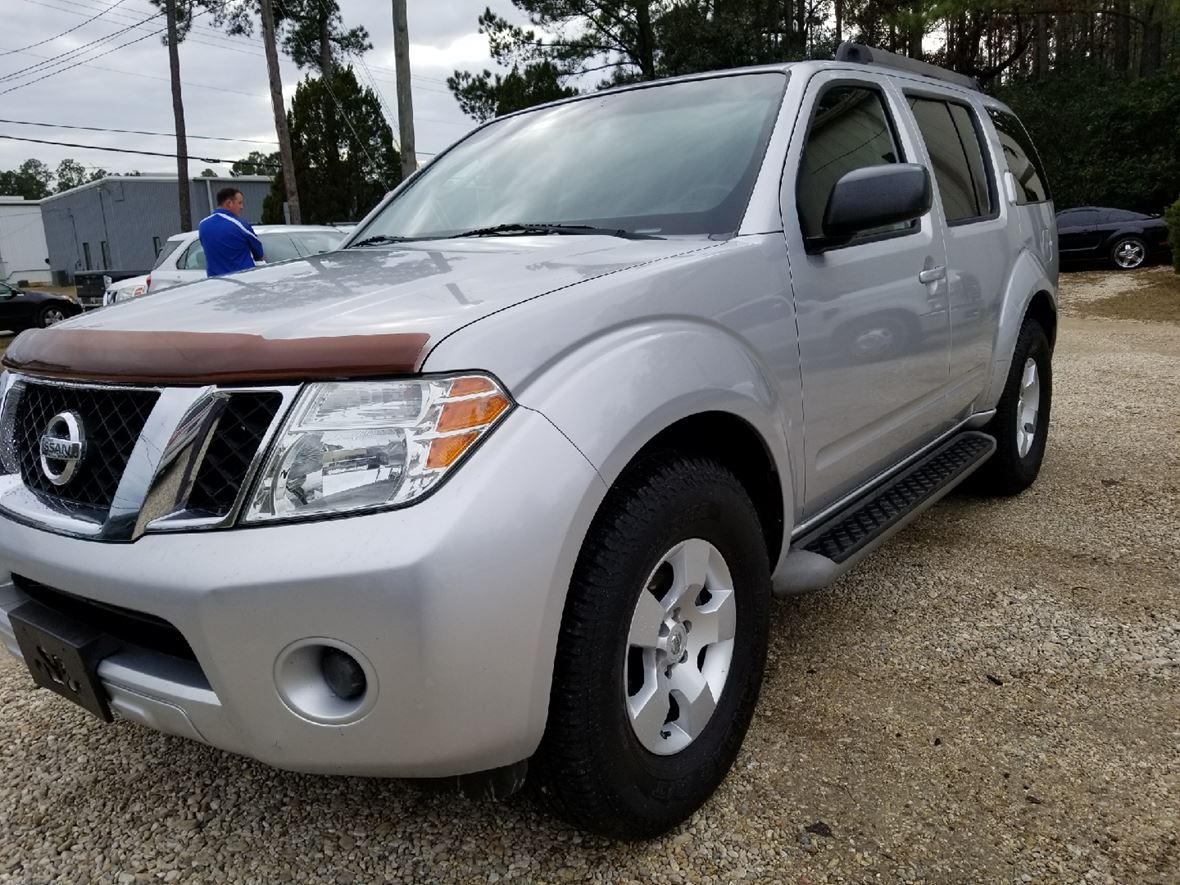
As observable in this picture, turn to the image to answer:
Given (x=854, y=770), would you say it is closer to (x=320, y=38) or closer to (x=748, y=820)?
(x=748, y=820)

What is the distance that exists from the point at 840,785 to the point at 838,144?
187 centimetres

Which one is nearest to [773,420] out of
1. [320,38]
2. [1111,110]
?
[1111,110]

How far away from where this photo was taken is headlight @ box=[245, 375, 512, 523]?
1483 millimetres

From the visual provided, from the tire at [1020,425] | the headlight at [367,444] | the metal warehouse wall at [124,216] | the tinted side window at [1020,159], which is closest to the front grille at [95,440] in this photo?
the headlight at [367,444]

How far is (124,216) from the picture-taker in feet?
149

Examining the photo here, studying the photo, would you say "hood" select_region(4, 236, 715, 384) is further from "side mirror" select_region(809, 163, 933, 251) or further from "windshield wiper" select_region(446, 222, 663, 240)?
"side mirror" select_region(809, 163, 933, 251)

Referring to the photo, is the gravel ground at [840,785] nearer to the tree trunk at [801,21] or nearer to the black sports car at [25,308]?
the black sports car at [25,308]

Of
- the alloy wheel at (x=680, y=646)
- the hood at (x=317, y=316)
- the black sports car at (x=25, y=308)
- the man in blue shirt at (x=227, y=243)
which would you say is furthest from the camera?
the black sports car at (x=25, y=308)

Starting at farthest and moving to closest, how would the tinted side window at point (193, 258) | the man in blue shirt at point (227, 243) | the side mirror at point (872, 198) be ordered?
the tinted side window at point (193, 258), the man in blue shirt at point (227, 243), the side mirror at point (872, 198)

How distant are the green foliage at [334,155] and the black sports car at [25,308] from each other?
10.3 m

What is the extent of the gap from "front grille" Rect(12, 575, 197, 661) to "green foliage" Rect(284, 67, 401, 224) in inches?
1092

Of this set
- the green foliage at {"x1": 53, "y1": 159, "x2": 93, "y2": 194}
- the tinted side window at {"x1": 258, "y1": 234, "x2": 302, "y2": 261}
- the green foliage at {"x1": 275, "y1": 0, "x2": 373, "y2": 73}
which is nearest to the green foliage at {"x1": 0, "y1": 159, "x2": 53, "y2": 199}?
the green foliage at {"x1": 53, "y1": 159, "x2": 93, "y2": 194}

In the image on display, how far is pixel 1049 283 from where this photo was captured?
170 inches

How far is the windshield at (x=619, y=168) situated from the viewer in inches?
96.4
